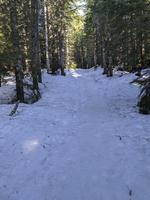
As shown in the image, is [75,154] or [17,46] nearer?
[75,154]

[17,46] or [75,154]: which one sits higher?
[17,46]

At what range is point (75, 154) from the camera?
902 centimetres

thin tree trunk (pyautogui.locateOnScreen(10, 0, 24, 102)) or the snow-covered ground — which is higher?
thin tree trunk (pyautogui.locateOnScreen(10, 0, 24, 102))

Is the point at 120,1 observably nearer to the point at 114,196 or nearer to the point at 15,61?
the point at 15,61

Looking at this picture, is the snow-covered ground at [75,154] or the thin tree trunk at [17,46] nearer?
the snow-covered ground at [75,154]

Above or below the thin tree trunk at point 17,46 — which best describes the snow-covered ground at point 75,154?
below

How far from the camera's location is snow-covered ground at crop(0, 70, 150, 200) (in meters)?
6.95

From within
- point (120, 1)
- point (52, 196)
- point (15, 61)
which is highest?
point (120, 1)

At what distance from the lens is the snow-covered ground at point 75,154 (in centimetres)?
695

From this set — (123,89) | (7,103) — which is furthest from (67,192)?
(123,89)

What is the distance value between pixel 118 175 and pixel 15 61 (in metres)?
11.1

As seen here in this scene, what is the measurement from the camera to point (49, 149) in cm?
946

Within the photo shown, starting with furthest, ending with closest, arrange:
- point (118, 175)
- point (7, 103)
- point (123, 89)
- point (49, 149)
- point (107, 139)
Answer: point (123, 89)
point (7, 103)
point (107, 139)
point (49, 149)
point (118, 175)

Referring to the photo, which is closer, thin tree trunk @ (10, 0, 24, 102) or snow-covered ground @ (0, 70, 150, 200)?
snow-covered ground @ (0, 70, 150, 200)
